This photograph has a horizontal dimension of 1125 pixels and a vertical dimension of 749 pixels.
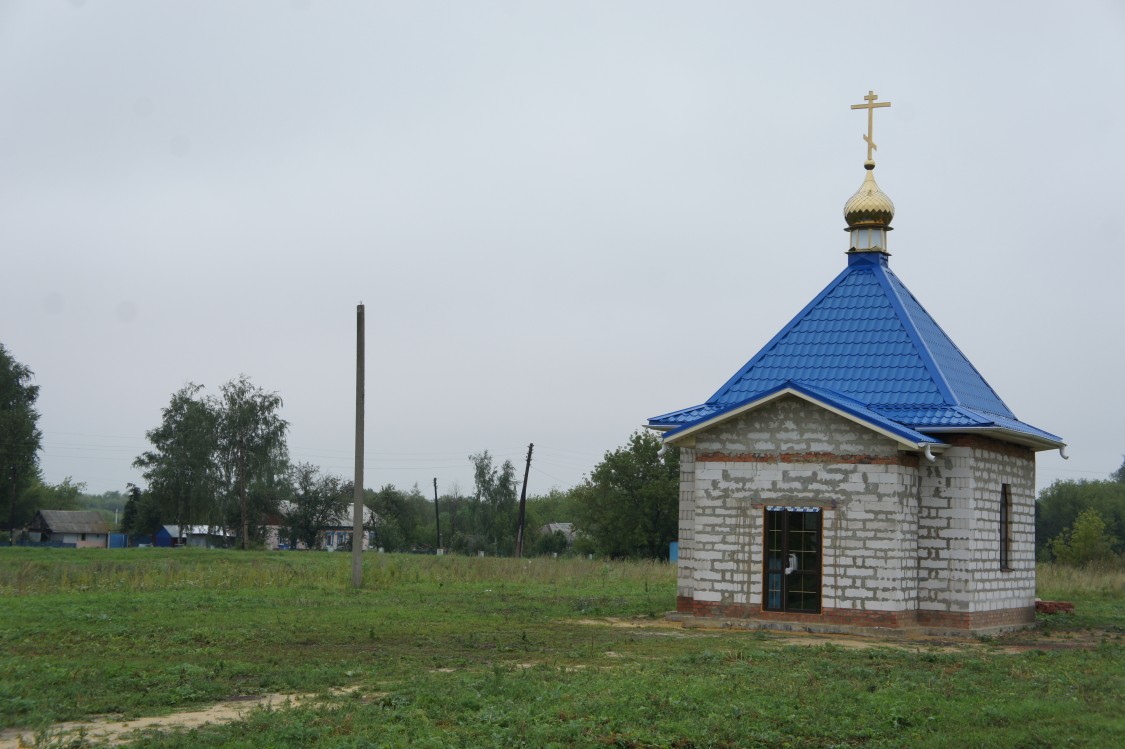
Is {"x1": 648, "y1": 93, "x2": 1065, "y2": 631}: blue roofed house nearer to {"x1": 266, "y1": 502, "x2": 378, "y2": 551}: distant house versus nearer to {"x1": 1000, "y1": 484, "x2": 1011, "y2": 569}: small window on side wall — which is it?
{"x1": 1000, "y1": 484, "x2": 1011, "y2": 569}: small window on side wall

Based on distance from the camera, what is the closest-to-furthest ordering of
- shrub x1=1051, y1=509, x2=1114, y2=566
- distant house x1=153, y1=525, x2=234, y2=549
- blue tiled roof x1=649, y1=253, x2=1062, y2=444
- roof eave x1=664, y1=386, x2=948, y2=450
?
roof eave x1=664, y1=386, x2=948, y2=450 < blue tiled roof x1=649, y1=253, x2=1062, y2=444 < shrub x1=1051, y1=509, x2=1114, y2=566 < distant house x1=153, y1=525, x2=234, y2=549

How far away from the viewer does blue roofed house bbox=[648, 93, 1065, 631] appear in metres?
17.8

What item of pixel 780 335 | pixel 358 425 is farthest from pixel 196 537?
pixel 780 335

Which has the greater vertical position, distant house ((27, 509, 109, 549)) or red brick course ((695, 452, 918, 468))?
red brick course ((695, 452, 918, 468))

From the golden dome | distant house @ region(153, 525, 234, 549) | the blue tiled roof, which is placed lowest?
distant house @ region(153, 525, 234, 549)

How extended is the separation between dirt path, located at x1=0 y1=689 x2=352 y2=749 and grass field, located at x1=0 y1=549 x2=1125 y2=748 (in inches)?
5.0

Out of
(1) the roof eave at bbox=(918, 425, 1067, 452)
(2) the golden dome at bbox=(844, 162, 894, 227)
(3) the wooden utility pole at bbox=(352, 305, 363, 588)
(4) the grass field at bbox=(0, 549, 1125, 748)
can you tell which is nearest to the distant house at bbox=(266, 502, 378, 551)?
(3) the wooden utility pole at bbox=(352, 305, 363, 588)

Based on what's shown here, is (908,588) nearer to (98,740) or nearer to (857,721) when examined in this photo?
(857,721)

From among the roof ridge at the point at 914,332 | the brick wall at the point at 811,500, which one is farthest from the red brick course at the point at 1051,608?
the roof ridge at the point at 914,332

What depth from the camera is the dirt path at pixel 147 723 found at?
855cm

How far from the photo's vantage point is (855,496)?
17.9 meters

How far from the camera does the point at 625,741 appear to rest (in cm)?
877

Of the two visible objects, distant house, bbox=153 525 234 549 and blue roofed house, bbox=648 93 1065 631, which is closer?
blue roofed house, bbox=648 93 1065 631

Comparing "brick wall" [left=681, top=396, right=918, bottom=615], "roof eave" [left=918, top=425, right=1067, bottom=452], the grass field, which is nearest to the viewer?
the grass field
